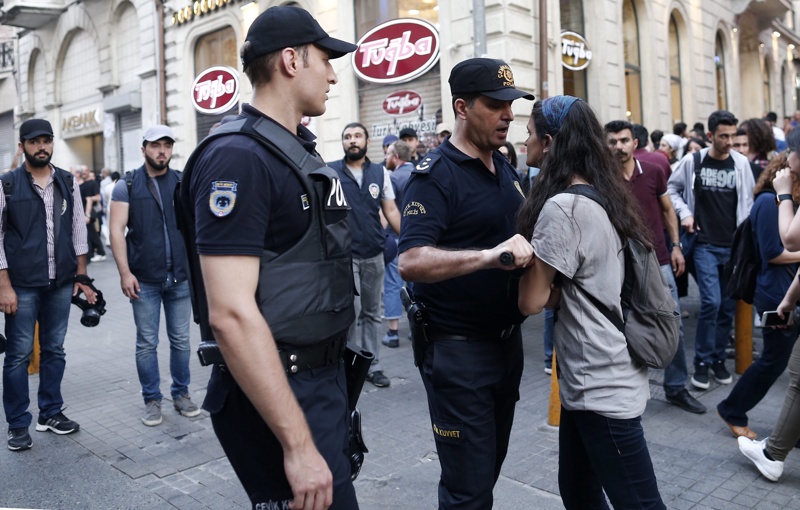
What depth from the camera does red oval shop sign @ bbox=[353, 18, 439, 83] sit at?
11508mm

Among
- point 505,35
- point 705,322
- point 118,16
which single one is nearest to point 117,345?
point 705,322

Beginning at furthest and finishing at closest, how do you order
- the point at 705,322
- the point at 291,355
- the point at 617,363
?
1. the point at 705,322
2. the point at 617,363
3. the point at 291,355

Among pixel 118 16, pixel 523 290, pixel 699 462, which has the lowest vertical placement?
pixel 699 462

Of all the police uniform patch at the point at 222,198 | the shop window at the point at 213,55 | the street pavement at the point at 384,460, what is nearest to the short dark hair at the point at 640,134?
the street pavement at the point at 384,460

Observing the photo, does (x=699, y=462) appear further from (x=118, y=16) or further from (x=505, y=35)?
(x=118, y=16)

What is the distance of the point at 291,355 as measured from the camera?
1.87 meters

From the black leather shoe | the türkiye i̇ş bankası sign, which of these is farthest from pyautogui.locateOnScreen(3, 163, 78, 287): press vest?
the türkiye i̇ş bankası sign

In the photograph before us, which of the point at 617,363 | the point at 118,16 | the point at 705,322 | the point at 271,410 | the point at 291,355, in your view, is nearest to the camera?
the point at 271,410

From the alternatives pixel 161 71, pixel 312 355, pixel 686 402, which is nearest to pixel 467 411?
pixel 312 355

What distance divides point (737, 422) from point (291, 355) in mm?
3473

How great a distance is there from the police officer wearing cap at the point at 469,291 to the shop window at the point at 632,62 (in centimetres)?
1288

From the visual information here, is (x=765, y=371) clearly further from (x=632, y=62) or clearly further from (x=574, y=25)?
(x=632, y=62)

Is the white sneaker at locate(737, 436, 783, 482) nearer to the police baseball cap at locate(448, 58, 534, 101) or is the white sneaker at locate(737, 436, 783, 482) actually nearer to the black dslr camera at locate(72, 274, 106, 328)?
the police baseball cap at locate(448, 58, 534, 101)

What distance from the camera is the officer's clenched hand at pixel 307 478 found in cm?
170
